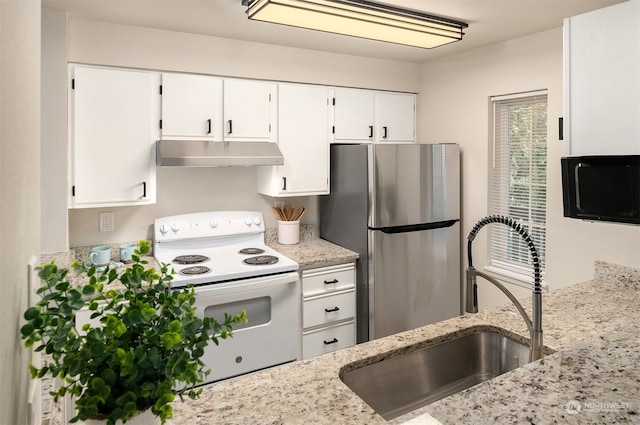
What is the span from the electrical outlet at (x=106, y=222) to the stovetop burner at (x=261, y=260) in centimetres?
98

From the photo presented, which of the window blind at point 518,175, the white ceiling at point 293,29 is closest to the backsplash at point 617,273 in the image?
Answer: the window blind at point 518,175

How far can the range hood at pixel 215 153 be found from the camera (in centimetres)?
271

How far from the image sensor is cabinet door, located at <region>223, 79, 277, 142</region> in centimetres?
304

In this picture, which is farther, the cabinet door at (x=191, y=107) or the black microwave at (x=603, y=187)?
the cabinet door at (x=191, y=107)

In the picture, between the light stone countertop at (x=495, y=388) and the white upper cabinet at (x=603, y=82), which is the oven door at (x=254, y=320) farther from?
the white upper cabinet at (x=603, y=82)

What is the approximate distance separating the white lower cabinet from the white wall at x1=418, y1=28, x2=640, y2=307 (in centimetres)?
114

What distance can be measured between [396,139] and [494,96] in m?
0.88

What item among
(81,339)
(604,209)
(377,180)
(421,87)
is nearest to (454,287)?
(377,180)

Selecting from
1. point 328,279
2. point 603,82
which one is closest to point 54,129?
point 328,279

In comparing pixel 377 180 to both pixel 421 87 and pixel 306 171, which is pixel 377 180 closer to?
pixel 306 171

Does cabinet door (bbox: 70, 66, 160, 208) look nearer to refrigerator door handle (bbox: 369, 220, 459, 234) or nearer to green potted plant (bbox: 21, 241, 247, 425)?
refrigerator door handle (bbox: 369, 220, 459, 234)

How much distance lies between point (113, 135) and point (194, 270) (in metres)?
1.00

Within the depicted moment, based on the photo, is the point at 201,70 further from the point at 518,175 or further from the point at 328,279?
the point at 518,175

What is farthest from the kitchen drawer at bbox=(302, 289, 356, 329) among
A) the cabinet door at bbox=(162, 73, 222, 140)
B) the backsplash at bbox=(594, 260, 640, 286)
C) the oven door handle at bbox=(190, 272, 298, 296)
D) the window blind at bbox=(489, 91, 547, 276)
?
the backsplash at bbox=(594, 260, 640, 286)
